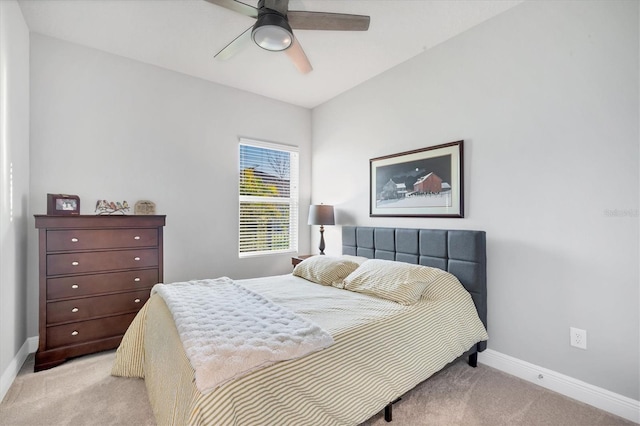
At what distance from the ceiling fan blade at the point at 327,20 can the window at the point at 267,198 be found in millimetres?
1976

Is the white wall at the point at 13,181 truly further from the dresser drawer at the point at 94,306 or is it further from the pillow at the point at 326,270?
the pillow at the point at 326,270

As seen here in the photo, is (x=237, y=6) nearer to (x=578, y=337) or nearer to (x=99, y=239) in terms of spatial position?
(x=99, y=239)

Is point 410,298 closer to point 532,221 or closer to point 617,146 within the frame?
point 532,221

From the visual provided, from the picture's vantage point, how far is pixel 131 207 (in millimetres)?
2979

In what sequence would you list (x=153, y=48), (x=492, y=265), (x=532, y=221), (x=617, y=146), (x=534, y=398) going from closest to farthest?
(x=617, y=146), (x=534, y=398), (x=532, y=221), (x=492, y=265), (x=153, y=48)

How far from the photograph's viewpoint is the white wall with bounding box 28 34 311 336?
104 inches

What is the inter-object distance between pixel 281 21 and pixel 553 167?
2.03m

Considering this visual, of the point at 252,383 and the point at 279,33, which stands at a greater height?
the point at 279,33

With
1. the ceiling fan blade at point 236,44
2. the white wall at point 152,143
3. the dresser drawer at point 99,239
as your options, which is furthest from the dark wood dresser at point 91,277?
the ceiling fan blade at point 236,44

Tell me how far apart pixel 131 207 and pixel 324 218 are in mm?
2008

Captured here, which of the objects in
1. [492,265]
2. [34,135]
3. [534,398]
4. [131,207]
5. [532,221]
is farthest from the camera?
[131,207]

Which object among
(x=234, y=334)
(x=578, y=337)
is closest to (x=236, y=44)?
(x=234, y=334)

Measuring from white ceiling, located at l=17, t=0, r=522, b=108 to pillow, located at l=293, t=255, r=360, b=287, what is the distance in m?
1.95

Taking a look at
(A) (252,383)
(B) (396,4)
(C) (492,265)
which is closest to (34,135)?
(A) (252,383)
